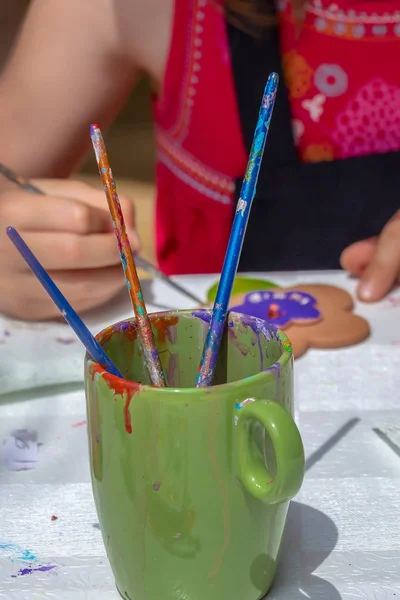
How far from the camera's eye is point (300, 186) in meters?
0.76

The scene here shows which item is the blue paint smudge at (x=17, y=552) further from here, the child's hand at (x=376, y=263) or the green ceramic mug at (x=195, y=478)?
the child's hand at (x=376, y=263)

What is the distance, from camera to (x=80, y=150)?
87 centimetres

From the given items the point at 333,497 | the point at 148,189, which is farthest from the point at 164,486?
the point at 148,189

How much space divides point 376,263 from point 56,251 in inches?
9.9

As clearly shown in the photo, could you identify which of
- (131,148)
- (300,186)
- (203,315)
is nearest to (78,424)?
(203,315)

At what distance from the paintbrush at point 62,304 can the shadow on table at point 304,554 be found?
11 centimetres

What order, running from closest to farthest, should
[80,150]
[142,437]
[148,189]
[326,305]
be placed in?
[142,437], [326,305], [80,150], [148,189]

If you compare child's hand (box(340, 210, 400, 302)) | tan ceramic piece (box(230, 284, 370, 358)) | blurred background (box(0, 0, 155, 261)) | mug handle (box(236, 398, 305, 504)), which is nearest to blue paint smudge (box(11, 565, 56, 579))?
mug handle (box(236, 398, 305, 504))

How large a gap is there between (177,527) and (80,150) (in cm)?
69

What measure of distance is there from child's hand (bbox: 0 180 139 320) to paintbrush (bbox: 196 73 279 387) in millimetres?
246

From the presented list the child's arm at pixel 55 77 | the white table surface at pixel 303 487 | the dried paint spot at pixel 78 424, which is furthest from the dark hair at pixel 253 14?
the dried paint spot at pixel 78 424

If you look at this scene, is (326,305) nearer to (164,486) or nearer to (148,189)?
(164,486)

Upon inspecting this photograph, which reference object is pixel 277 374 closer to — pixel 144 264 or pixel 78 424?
pixel 78 424

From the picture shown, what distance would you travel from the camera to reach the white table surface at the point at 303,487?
285 mm
